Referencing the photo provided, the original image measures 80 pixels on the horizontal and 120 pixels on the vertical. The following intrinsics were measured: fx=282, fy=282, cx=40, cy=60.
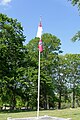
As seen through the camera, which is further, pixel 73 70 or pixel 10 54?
pixel 73 70

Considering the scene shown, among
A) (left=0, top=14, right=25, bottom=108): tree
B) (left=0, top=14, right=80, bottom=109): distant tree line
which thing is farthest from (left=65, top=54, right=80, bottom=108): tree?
(left=0, top=14, right=25, bottom=108): tree

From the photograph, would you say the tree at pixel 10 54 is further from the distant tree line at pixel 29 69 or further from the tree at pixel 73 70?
the tree at pixel 73 70

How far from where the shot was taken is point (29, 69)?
37.6 metres

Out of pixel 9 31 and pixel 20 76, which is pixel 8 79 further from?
pixel 9 31

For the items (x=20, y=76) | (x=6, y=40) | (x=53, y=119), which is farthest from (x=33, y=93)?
(x=53, y=119)

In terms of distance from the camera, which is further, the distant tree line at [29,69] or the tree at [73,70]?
the tree at [73,70]

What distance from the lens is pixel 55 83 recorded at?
56250 mm

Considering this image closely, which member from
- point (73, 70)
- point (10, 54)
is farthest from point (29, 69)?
point (73, 70)

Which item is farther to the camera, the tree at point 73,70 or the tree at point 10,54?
the tree at point 73,70

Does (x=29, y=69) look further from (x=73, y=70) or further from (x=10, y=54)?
(x=73, y=70)

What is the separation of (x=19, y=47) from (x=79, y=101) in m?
33.5

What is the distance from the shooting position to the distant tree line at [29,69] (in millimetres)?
35000

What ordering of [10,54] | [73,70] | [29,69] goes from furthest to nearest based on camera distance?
1. [73,70]
2. [29,69]
3. [10,54]

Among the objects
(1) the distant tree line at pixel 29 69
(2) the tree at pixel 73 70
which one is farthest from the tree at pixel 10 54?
(2) the tree at pixel 73 70
